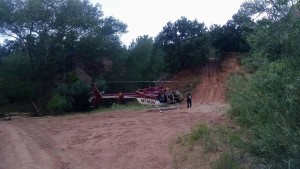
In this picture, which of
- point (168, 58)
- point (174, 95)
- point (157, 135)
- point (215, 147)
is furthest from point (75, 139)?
point (168, 58)

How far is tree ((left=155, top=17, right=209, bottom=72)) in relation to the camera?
39.5m

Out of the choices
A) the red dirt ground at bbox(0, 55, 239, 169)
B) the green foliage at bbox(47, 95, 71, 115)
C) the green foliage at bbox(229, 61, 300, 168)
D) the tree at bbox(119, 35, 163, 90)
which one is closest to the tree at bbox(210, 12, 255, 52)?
the tree at bbox(119, 35, 163, 90)

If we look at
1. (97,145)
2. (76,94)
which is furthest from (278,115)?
(76,94)

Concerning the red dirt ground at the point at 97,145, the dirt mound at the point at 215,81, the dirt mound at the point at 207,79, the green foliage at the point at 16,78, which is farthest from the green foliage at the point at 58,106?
the red dirt ground at the point at 97,145

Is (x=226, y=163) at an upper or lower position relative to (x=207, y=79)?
lower

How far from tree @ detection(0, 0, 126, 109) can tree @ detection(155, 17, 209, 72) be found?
273 inches

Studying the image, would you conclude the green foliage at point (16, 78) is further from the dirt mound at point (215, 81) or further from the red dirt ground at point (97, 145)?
the red dirt ground at point (97, 145)

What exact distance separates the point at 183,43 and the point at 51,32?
12257 millimetres

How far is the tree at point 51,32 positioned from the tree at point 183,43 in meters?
6.94

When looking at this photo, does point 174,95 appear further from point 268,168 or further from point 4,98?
point 268,168

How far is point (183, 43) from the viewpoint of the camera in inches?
1559

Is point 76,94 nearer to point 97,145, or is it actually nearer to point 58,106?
point 58,106

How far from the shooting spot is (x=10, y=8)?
3228cm

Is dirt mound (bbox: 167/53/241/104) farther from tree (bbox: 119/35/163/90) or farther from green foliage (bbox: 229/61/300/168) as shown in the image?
green foliage (bbox: 229/61/300/168)
